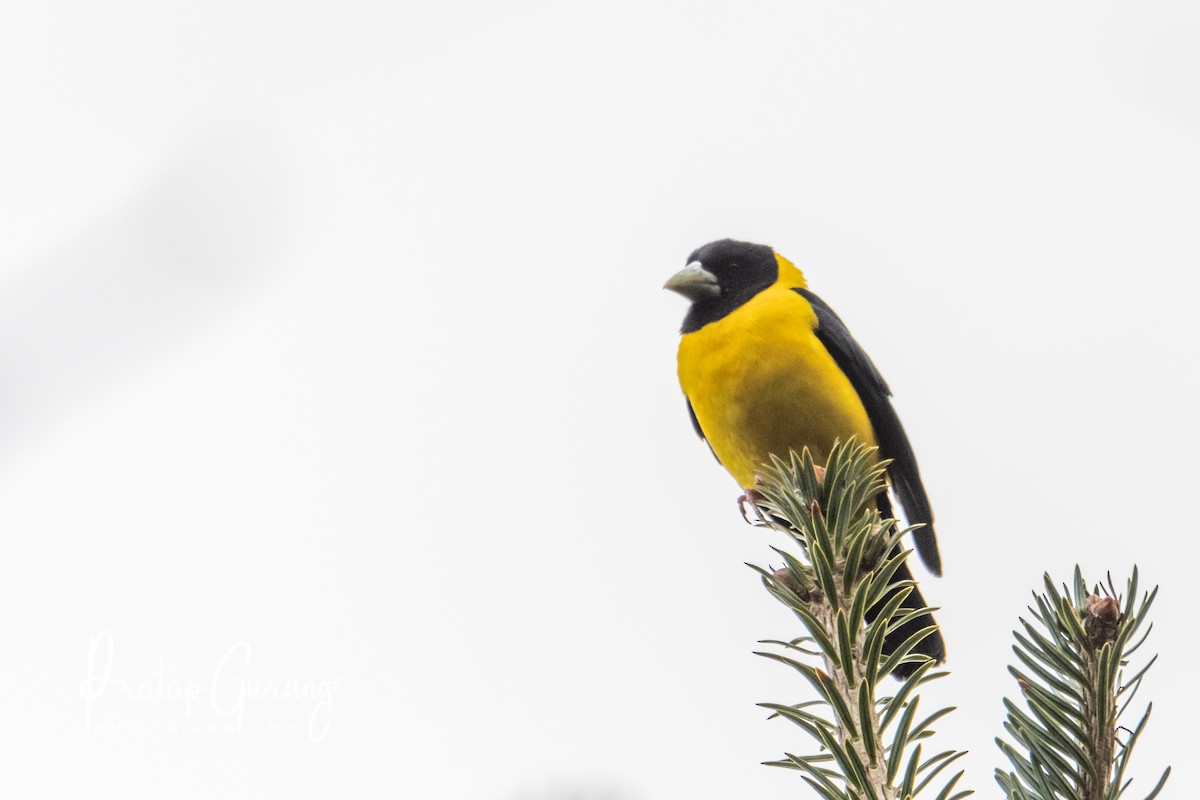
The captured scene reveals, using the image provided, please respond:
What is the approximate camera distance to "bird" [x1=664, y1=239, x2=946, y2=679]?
13.6ft

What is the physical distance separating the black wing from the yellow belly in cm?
11

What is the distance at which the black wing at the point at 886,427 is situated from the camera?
4.45 meters

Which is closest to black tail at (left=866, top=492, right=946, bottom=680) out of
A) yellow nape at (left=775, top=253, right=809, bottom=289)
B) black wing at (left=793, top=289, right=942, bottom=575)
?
black wing at (left=793, top=289, right=942, bottom=575)

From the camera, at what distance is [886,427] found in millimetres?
4566

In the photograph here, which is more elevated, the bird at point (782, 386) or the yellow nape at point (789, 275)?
the yellow nape at point (789, 275)

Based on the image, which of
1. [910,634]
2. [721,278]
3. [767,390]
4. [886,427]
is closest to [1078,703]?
[910,634]

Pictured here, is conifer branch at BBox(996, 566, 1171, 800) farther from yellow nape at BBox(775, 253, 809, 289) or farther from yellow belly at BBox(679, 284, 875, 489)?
yellow nape at BBox(775, 253, 809, 289)

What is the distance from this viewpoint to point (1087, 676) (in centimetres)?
152

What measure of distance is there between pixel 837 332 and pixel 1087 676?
3083 mm

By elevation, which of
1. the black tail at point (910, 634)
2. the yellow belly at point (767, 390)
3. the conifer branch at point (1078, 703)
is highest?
the yellow belly at point (767, 390)

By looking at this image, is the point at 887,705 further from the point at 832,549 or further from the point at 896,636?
the point at 896,636

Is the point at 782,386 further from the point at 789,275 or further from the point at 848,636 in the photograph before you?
the point at 848,636

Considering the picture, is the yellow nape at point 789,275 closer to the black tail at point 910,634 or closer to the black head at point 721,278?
the black head at point 721,278

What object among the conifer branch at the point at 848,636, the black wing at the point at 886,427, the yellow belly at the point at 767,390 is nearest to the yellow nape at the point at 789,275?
the black wing at the point at 886,427
